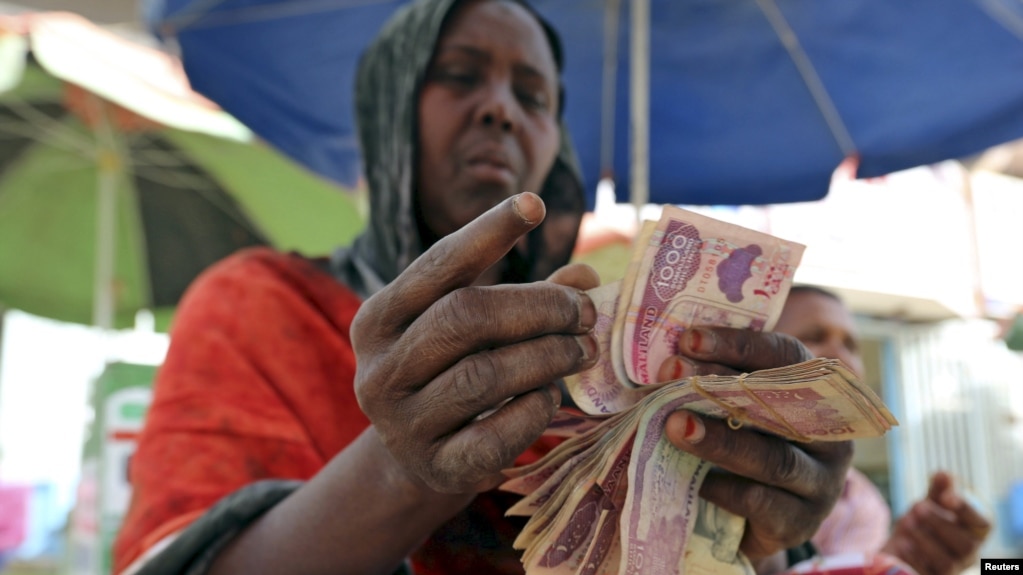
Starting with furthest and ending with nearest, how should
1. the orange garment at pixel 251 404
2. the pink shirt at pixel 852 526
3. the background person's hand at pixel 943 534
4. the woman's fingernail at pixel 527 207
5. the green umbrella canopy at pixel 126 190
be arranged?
the green umbrella canopy at pixel 126 190 < the pink shirt at pixel 852 526 < the background person's hand at pixel 943 534 < the orange garment at pixel 251 404 < the woman's fingernail at pixel 527 207

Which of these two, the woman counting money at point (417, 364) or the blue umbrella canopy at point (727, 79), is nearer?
the woman counting money at point (417, 364)

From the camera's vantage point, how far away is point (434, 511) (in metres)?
1.19

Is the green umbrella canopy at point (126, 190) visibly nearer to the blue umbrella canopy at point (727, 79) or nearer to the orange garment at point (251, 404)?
the blue umbrella canopy at point (727, 79)

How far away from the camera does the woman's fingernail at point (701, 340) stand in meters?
1.06

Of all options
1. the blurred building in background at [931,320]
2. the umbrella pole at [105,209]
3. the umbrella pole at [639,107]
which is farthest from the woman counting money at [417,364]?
the blurred building in background at [931,320]

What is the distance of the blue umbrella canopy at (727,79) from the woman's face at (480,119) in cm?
132

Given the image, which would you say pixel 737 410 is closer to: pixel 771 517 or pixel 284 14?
pixel 771 517

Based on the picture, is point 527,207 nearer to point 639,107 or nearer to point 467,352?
point 467,352

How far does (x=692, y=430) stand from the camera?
106 centimetres

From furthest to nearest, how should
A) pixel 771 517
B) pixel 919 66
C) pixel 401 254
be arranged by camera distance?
pixel 919 66 → pixel 401 254 → pixel 771 517

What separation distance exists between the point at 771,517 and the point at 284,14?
2.84 m

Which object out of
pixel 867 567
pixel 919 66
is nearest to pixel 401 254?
pixel 867 567

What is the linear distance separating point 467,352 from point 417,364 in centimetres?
5

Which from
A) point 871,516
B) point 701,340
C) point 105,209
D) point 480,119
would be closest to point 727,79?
point 871,516
